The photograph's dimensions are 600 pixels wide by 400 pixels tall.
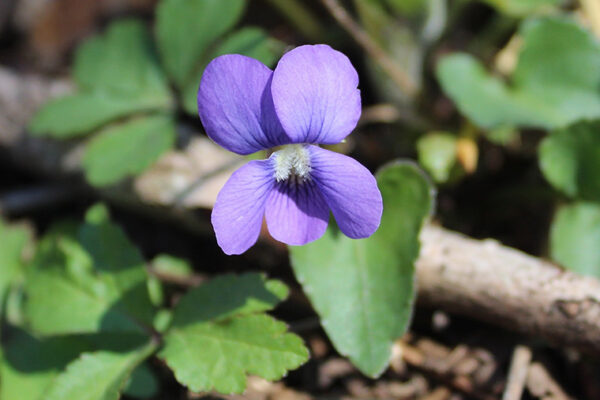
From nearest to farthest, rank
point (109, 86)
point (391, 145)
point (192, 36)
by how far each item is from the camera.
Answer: point (192, 36)
point (109, 86)
point (391, 145)

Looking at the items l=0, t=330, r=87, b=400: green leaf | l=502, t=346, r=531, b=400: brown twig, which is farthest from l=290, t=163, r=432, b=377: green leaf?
l=0, t=330, r=87, b=400: green leaf

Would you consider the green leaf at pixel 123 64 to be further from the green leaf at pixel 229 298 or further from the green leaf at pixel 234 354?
the green leaf at pixel 234 354

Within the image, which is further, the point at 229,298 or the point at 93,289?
the point at 93,289

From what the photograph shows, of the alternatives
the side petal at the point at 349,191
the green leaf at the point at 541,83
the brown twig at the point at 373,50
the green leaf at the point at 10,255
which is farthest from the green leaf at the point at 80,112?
the green leaf at the point at 541,83

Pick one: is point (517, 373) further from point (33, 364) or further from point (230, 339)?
point (33, 364)

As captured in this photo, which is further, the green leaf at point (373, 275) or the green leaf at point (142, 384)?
the green leaf at point (142, 384)

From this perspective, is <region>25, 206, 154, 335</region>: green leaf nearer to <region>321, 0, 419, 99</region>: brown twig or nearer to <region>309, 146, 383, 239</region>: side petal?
<region>309, 146, 383, 239</region>: side petal

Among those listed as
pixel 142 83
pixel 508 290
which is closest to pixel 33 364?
pixel 142 83

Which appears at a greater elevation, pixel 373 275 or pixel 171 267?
pixel 373 275
